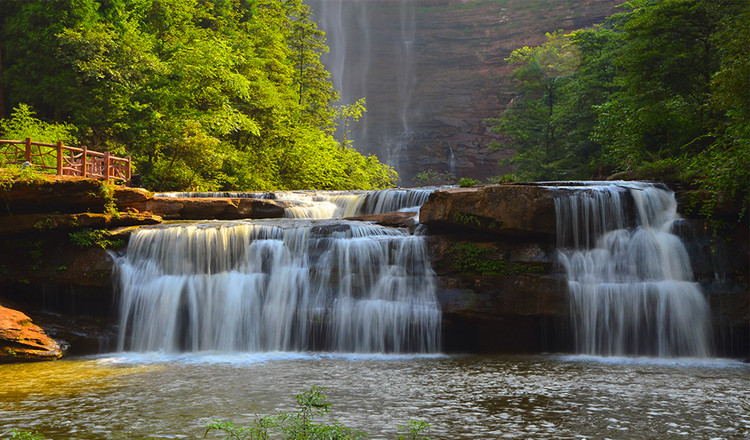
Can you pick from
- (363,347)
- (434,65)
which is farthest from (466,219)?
(434,65)

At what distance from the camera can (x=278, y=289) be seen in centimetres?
1331

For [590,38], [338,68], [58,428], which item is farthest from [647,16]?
[338,68]

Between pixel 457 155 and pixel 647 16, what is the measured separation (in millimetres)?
38910

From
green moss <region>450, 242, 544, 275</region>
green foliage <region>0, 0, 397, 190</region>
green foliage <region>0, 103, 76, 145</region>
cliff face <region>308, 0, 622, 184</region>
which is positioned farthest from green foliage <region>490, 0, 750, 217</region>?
cliff face <region>308, 0, 622, 184</region>

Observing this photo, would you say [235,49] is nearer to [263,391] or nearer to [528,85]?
[528,85]

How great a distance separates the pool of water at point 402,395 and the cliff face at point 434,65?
46.5 meters

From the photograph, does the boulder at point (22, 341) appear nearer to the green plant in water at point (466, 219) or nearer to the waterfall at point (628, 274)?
the green plant in water at point (466, 219)

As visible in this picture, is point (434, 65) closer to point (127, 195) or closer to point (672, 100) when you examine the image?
point (672, 100)

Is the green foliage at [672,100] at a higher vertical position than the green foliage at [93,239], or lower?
higher

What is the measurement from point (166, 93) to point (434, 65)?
4473 cm

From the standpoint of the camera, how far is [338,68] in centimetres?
6675

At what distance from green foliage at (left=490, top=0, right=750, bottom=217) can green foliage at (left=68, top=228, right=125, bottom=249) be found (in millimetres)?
13906

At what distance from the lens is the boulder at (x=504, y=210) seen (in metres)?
13.0

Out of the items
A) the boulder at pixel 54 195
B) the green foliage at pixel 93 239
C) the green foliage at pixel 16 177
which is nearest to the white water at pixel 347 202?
the boulder at pixel 54 195
